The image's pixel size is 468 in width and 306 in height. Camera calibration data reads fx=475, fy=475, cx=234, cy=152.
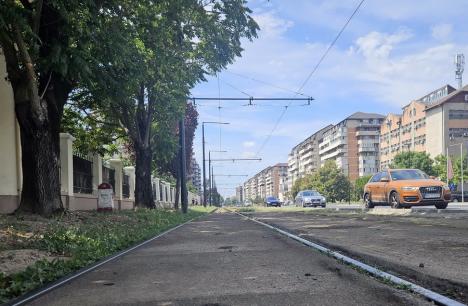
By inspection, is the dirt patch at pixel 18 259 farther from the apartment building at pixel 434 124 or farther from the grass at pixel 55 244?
the apartment building at pixel 434 124

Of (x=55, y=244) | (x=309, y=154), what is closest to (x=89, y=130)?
(x=55, y=244)

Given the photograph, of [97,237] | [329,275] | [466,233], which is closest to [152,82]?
[97,237]

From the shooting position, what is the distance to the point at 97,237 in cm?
967

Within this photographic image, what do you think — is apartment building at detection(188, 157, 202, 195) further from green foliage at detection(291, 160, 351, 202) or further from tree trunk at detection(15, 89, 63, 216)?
tree trunk at detection(15, 89, 63, 216)

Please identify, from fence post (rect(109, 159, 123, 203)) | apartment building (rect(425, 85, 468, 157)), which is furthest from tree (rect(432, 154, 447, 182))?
fence post (rect(109, 159, 123, 203))

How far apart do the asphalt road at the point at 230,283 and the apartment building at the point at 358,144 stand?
134041mm

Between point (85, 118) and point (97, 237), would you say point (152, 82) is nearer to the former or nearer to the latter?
point (85, 118)

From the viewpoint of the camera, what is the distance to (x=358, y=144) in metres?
140

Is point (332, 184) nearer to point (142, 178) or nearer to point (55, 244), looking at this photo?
point (142, 178)

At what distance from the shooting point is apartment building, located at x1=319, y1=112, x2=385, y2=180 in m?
138

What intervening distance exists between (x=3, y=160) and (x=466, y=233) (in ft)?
43.0

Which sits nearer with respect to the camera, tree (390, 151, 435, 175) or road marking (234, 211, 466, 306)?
road marking (234, 211, 466, 306)

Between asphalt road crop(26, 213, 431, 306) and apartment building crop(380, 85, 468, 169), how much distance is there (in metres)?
91.9

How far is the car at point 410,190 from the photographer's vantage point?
16812mm
